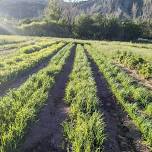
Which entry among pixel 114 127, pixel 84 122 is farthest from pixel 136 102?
pixel 84 122

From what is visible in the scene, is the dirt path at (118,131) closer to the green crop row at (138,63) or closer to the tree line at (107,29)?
the green crop row at (138,63)

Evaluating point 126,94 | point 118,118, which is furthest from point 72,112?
point 126,94

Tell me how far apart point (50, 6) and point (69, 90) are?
10025cm

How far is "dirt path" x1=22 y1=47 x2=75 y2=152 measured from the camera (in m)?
8.78

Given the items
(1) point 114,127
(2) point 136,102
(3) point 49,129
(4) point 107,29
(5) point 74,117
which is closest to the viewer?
(3) point 49,129

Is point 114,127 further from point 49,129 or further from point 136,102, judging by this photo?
point 136,102

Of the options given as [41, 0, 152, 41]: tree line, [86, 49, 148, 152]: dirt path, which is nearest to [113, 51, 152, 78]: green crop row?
[86, 49, 148, 152]: dirt path

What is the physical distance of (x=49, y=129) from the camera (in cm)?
1009

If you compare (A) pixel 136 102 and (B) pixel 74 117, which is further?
(A) pixel 136 102

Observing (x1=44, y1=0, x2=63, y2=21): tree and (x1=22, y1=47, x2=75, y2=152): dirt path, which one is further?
(x1=44, y1=0, x2=63, y2=21): tree

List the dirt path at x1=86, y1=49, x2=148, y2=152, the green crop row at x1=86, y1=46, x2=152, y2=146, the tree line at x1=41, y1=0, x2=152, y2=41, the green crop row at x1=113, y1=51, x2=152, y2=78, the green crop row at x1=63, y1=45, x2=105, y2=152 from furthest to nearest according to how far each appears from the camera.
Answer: the tree line at x1=41, y1=0, x2=152, y2=41
the green crop row at x1=113, y1=51, x2=152, y2=78
the green crop row at x1=86, y1=46, x2=152, y2=146
the dirt path at x1=86, y1=49, x2=148, y2=152
the green crop row at x1=63, y1=45, x2=105, y2=152

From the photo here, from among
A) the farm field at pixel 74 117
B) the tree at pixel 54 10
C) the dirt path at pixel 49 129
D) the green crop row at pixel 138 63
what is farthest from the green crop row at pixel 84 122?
the tree at pixel 54 10

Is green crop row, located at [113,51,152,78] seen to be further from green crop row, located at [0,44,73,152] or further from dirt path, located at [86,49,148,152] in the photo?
green crop row, located at [0,44,73,152]

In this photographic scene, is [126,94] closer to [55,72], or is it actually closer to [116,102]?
[116,102]
